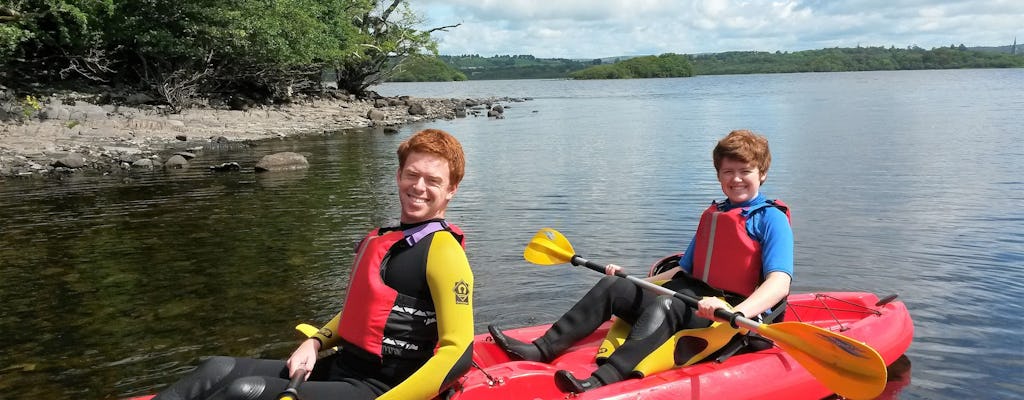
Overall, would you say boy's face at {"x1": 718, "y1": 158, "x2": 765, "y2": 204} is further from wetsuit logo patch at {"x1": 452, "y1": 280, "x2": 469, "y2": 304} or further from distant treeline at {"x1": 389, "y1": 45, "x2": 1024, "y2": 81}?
distant treeline at {"x1": 389, "y1": 45, "x2": 1024, "y2": 81}

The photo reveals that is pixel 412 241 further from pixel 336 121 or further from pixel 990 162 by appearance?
pixel 336 121

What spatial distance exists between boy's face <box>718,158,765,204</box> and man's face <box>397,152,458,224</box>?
202cm

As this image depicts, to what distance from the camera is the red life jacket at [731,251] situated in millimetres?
4617

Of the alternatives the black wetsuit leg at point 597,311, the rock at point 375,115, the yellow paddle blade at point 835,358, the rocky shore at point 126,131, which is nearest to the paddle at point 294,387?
the black wetsuit leg at point 597,311

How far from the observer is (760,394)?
451 cm

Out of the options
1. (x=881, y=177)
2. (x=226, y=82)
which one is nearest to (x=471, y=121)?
(x=226, y=82)

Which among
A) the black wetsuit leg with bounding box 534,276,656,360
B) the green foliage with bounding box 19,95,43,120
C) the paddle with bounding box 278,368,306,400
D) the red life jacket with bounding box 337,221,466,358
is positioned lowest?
the black wetsuit leg with bounding box 534,276,656,360

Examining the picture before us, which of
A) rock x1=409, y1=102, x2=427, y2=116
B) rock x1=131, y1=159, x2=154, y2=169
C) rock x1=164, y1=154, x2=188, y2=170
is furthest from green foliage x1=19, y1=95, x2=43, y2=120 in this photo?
rock x1=409, y1=102, x2=427, y2=116

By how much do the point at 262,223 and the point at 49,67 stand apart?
18.9 metres

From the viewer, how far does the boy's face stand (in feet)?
15.1

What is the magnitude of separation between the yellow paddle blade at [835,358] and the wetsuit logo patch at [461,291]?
1760 mm

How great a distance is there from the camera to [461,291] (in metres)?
3.17

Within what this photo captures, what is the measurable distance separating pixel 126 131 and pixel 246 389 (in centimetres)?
2079

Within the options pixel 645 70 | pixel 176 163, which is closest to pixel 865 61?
pixel 645 70
